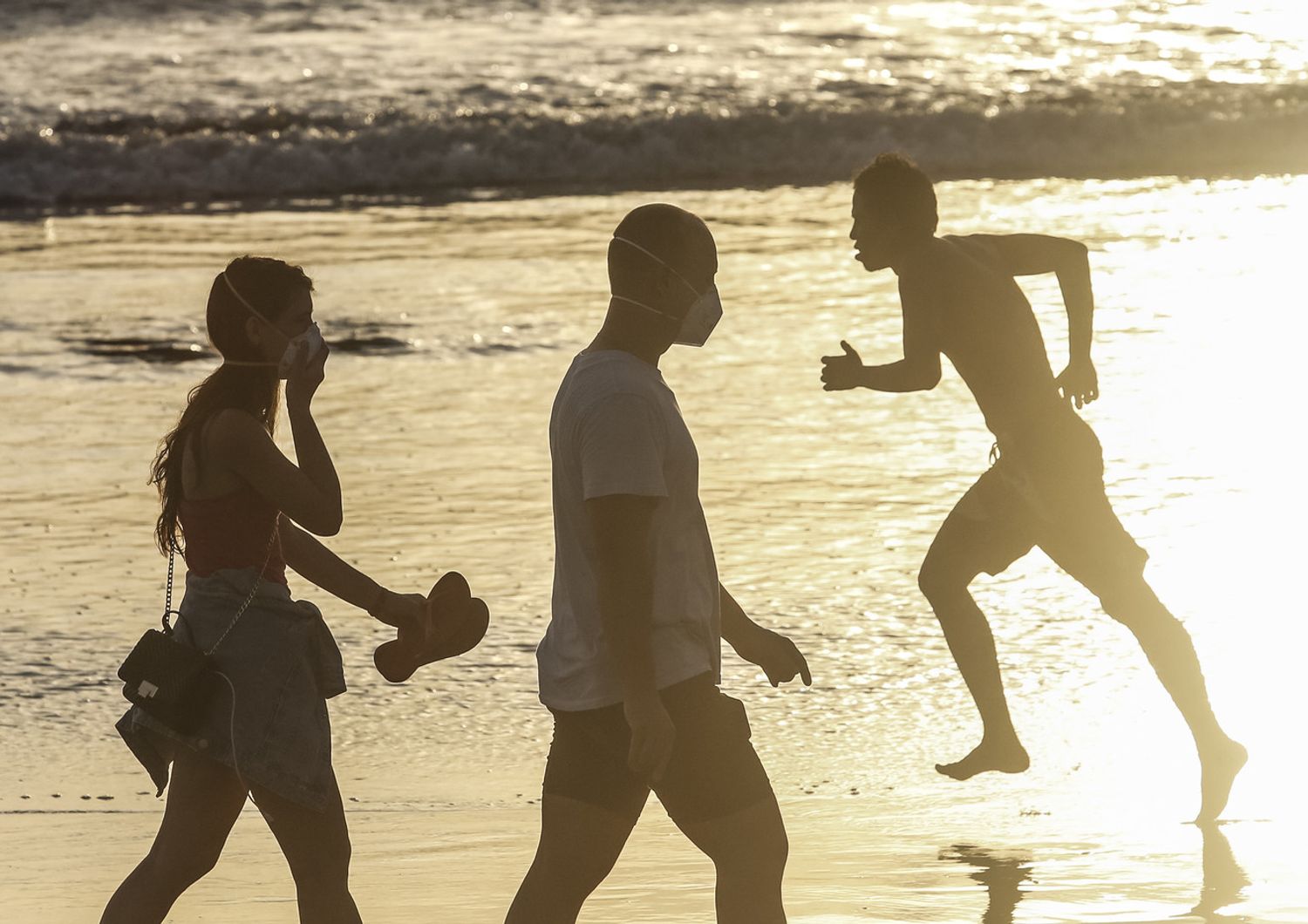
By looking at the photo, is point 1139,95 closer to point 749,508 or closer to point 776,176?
point 776,176

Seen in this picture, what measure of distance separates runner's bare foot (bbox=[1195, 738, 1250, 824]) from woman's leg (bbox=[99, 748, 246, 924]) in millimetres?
2560

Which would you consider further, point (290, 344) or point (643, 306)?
point (290, 344)

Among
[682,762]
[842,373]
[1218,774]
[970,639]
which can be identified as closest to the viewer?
[682,762]

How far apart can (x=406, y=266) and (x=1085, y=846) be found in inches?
415

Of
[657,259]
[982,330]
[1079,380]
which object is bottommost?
[1079,380]

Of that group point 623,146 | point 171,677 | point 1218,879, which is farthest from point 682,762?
point 623,146

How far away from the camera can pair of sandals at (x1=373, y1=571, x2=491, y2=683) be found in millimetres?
4215

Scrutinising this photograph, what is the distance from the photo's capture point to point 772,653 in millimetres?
3949

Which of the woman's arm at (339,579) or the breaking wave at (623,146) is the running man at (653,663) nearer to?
the woman's arm at (339,579)

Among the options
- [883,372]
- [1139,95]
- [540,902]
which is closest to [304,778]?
[540,902]

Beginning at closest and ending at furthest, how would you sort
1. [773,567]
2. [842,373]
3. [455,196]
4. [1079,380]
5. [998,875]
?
[998,875] < [842,373] < [1079,380] < [773,567] < [455,196]

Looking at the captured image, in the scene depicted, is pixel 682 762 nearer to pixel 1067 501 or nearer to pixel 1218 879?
pixel 1218 879

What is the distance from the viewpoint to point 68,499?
8969 millimetres

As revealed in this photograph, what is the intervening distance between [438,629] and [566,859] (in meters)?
0.73
